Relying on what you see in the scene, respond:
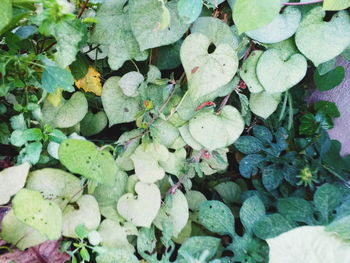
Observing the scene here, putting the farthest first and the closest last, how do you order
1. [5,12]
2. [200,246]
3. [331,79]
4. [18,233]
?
[331,79]
[200,246]
[18,233]
[5,12]

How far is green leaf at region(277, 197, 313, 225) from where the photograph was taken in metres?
0.78

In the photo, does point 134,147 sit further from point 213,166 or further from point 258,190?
point 258,190

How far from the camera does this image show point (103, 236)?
69 cm

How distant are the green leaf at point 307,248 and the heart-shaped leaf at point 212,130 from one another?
0.20 meters

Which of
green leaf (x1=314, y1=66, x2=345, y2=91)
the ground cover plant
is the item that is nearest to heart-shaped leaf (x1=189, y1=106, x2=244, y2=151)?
the ground cover plant

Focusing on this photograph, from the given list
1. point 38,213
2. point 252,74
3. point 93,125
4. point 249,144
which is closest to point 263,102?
point 252,74

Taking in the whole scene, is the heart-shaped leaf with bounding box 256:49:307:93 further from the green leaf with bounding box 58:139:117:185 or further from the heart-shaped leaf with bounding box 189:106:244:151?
the green leaf with bounding box 58:139:117:185

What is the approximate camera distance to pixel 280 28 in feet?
2.09

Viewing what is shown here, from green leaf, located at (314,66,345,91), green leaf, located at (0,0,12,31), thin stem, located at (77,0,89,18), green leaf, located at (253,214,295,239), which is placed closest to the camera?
green leaf, located at (0,0,12,31)

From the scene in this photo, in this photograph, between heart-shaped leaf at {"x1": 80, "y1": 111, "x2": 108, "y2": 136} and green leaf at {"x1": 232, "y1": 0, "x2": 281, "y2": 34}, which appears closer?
green leaf at {"x1": 232, "y1": 0, "x2": 281, "y2": 34}

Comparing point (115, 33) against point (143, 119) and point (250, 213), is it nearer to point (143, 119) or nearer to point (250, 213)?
point (143, 119)

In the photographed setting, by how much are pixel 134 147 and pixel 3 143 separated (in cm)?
24

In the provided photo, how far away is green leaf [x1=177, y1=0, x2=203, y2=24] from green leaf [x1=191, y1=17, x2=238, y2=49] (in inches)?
4.4

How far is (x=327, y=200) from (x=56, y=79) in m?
0.56
